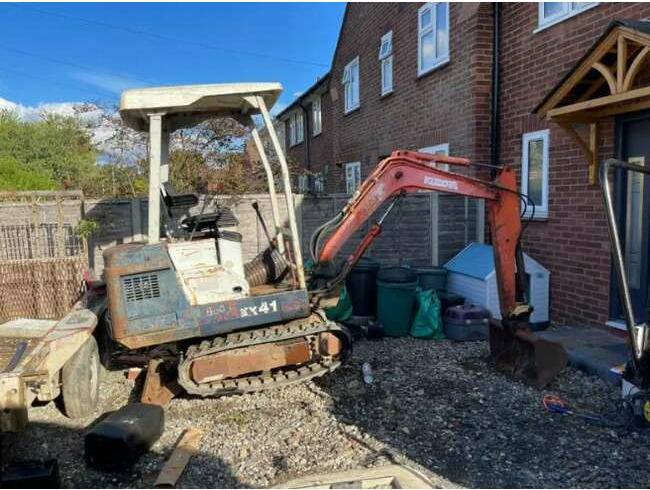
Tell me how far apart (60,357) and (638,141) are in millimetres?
6271

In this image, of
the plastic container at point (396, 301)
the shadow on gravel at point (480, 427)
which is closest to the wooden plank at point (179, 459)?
the shadow on gravel at point (480, 427)

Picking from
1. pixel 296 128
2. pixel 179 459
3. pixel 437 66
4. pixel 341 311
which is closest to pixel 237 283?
pixel 179 459

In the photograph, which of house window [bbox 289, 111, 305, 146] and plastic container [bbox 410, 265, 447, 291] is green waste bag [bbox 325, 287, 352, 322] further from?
house window [bbox 289, 111, 305, 146]

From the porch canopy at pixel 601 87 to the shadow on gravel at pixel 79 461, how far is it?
4.82m

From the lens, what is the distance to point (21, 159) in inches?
944

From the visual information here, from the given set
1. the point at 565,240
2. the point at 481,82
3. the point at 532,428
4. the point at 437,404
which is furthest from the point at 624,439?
the point at 481,82

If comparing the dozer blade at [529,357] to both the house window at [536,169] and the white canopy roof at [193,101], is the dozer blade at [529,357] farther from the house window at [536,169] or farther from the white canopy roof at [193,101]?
the white canopy roof at [193,101]

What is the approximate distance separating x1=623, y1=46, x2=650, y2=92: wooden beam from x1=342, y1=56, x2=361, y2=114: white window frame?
923 centimetres

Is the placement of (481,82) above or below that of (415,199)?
above

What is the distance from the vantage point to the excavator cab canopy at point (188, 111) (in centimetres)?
428

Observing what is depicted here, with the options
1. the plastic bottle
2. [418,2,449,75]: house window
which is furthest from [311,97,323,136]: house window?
the plastic bottle

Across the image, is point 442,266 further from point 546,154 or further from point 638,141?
point 638,141

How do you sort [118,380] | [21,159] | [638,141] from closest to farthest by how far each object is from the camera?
[118,380]
[638,141]
[21,159]

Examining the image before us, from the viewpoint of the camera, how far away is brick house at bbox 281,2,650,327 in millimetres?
5758
